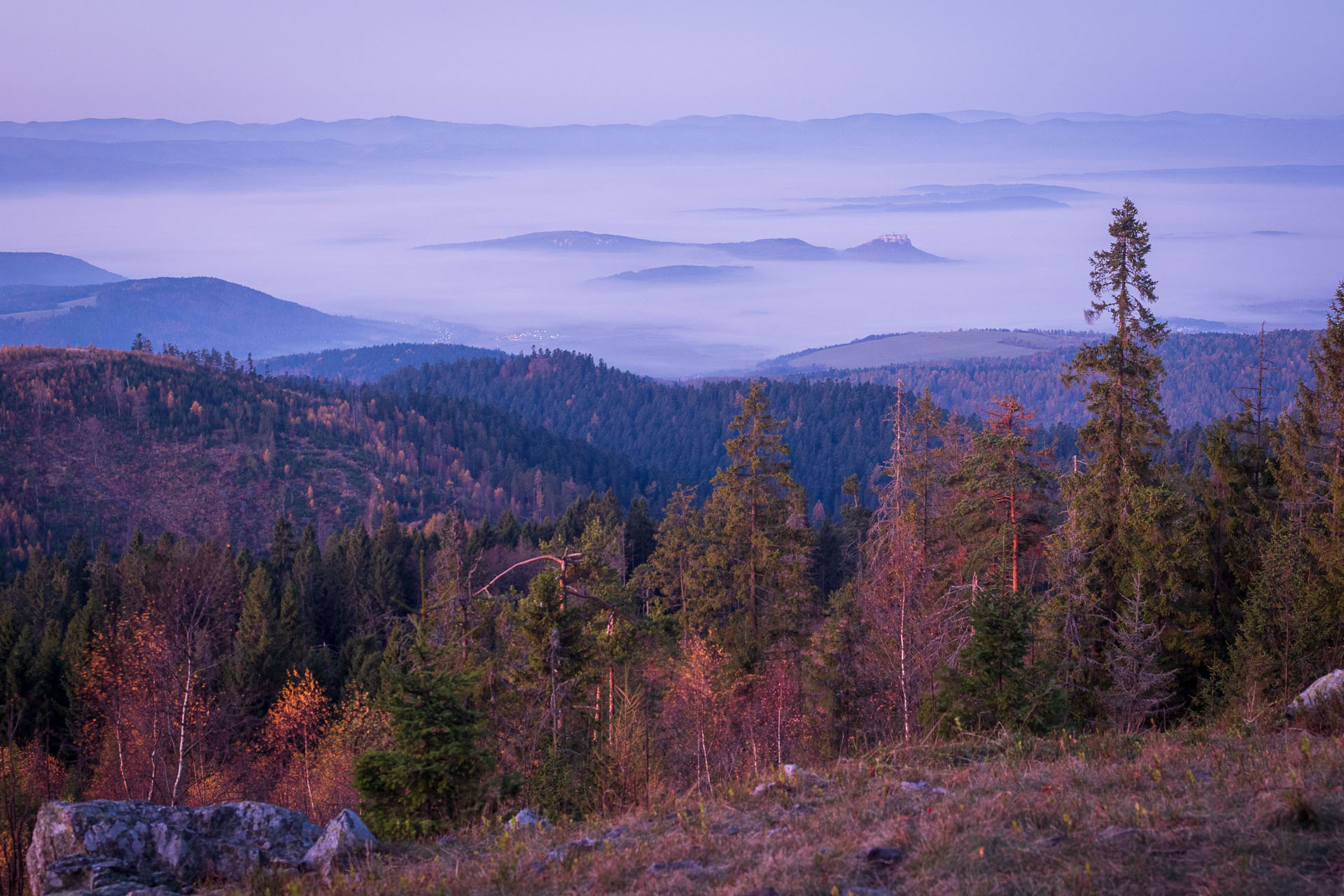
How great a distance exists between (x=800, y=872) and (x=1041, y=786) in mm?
2994

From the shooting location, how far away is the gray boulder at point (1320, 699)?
11227 millimetres

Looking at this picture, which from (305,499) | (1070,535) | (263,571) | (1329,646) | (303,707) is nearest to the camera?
(1329,646)

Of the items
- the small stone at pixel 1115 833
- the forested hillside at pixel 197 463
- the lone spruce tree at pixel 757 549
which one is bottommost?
the forested hillside at pixel 197 463

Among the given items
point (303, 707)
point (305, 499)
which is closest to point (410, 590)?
point (303, 707)

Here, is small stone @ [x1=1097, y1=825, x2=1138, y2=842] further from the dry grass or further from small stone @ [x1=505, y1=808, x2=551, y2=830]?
small stone @ [x1=505, y1=808, x2=551, y2=830]

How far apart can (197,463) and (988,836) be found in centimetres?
A: 18296

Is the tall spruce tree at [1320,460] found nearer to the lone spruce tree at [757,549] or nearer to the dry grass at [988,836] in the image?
the lone spruce tree at [757,549]

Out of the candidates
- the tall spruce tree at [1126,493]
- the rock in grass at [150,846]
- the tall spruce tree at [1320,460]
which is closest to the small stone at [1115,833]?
the rock in grass at [150,846]

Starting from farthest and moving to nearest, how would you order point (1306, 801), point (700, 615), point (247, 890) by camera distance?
1. point (700, 615)
2. point (247, 890)
3. point (1306, 801)

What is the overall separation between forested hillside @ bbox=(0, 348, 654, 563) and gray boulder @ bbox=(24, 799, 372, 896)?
146403 millimetres

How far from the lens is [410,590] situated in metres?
82.6

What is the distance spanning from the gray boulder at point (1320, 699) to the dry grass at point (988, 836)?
0.94 m

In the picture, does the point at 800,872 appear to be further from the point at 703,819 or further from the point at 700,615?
the point at 700,615

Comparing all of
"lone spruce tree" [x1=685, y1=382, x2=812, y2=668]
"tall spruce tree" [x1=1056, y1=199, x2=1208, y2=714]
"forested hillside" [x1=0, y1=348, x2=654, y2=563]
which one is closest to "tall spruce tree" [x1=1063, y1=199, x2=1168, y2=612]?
"tall spruce tree" [x1=1056, y1=199, x2=1208, y2=714]
